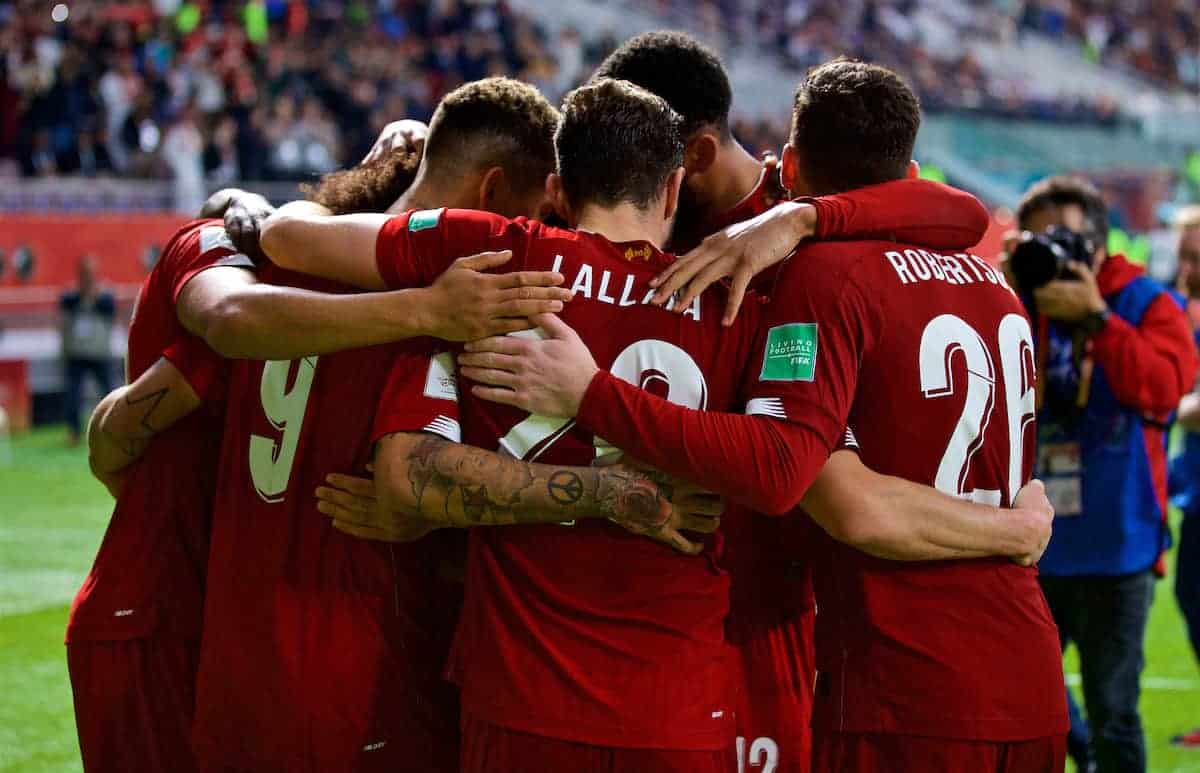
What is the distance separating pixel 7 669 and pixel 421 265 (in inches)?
204

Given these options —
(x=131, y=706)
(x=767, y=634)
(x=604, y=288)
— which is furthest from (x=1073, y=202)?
(x=131, y=706)

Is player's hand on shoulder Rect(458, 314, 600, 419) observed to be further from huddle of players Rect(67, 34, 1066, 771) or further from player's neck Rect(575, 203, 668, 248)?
player's neck Rect(575, 203, 668, 248)

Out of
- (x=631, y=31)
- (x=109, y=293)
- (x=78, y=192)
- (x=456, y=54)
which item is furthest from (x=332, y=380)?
(x=631, y=31)

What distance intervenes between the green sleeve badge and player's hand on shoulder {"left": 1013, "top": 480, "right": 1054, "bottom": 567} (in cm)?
59

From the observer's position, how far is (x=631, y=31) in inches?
1049

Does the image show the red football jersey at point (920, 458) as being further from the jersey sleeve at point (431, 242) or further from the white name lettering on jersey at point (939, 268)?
the jersey sleeve at point (431, 242)

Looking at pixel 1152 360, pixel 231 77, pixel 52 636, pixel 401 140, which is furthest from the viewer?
pixel 231 77

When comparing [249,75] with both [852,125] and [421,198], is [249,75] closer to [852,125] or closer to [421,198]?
[421,198]

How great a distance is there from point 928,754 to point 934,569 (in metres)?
0.37

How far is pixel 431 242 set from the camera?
2.80m

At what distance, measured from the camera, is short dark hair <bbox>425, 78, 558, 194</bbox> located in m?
3.15

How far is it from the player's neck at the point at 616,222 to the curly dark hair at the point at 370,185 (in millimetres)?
805

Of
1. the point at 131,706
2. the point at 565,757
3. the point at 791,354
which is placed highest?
the point at 791,354

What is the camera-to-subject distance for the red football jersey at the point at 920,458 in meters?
2.78
